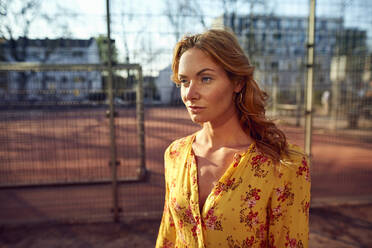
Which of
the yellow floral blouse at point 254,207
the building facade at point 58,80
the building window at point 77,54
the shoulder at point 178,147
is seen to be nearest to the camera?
the yellow floral blouse at point 254,207

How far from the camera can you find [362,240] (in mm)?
3477

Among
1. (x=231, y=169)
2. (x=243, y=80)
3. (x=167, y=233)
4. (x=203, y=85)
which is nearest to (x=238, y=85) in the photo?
(x=243, y=80)

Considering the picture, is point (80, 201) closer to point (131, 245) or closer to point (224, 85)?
point (131, 245)

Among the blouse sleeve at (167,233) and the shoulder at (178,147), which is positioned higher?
the shoulder at (178,147)

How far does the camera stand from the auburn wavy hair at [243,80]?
1329 mm

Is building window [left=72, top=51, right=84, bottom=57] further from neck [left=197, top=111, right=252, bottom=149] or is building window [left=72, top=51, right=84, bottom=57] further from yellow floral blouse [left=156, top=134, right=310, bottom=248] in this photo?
yellow floral blouse [left=156, top=134, right=310, bottom=248]

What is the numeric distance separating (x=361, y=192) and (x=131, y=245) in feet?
13.8

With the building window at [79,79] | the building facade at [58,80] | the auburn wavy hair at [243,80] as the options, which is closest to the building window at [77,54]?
the building facade at [58,80]

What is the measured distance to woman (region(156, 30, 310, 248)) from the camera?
1276 mm

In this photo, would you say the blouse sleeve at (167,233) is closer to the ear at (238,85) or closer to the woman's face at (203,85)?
the woman's face at (203,85)

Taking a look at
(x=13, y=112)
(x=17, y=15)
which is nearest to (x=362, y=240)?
(x=13, y=112)

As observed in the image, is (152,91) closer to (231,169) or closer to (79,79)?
(79,79)

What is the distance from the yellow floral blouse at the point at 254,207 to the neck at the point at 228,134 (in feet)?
0.40

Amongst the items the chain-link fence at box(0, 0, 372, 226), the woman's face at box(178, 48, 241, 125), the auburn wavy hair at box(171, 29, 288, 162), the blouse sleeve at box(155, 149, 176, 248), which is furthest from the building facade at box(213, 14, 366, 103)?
the blouse sleeve at box(155, 149, 176, 248)
